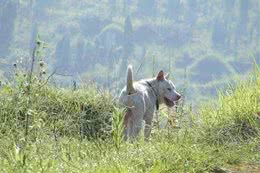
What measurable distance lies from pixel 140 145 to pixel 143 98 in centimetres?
430

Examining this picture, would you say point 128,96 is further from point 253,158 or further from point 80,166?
point 80,166

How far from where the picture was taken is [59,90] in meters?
12.2

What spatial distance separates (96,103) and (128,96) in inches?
94.5

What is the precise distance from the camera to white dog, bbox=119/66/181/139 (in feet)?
31.7

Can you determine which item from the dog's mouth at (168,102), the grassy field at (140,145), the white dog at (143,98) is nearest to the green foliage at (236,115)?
the grassy field at (140,145)

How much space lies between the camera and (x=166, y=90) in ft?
40.2

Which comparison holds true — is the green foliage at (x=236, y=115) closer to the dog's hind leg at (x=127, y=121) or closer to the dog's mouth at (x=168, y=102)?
the dog's hind leg at (x=127, y=121)

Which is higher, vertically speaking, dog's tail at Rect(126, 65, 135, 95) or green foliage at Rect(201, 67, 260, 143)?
dog's tail at Rect(126, 65, 135, 95)

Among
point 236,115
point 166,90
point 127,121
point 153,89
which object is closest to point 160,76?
point 166,90

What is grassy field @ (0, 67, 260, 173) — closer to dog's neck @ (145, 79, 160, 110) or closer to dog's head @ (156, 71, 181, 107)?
dog's neck @ (145, 79, 160, 110)

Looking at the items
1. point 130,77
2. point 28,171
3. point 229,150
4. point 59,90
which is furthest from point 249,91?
point 28,171

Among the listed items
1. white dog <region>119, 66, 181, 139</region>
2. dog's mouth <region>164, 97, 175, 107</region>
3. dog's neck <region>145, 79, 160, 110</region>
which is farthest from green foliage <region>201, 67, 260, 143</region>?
dog's mouth <region>164, 97, 175, 107</region>

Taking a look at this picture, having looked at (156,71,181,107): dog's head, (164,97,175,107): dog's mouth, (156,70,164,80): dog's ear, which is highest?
(156,70,164,80): dog's ear

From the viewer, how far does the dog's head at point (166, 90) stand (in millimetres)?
12078
